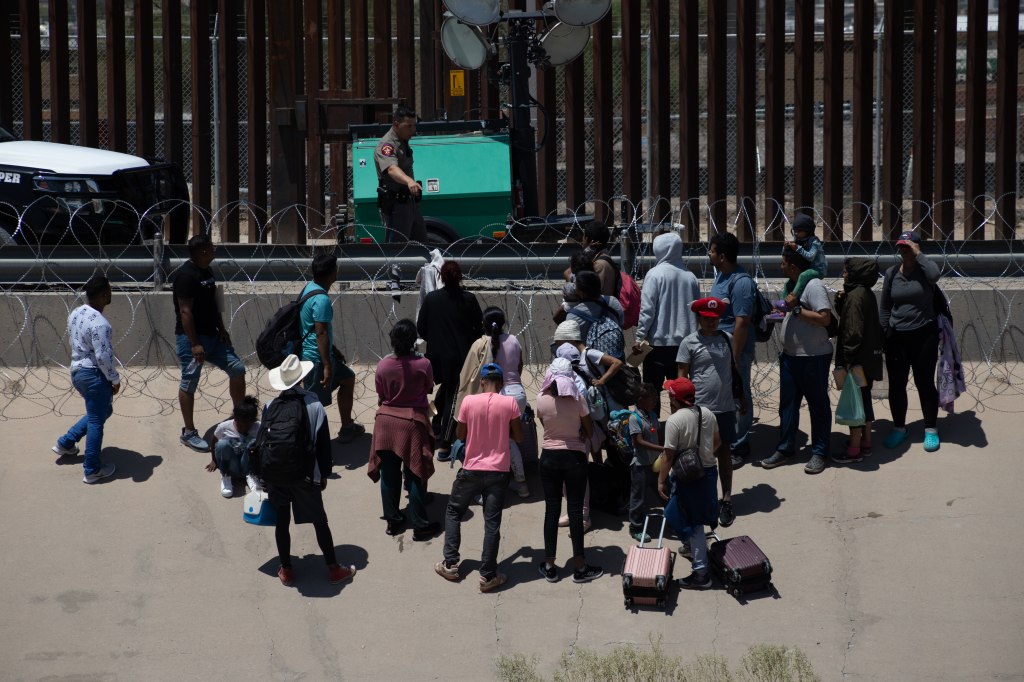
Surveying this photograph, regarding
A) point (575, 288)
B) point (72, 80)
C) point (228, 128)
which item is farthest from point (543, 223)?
point (72, 80)

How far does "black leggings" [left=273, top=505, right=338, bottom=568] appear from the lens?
24.1 ft

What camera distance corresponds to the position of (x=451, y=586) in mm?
7504

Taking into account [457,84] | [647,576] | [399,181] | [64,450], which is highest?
[457,84]

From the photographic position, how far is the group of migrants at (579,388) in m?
7.31

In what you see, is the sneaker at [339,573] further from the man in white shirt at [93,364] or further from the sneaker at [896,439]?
the sneaker at [896,439]

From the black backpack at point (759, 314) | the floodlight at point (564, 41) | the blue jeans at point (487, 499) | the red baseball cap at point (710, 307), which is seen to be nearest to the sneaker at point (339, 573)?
the blue jeans at point (487, 499)

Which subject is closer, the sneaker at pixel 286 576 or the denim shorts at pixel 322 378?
the sneaker at pixel 286 576

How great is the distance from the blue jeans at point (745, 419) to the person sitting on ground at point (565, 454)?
68.4 inches

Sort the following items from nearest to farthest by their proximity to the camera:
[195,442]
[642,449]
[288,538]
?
1. [288,538]
2. [642,449]
3. [195,442]

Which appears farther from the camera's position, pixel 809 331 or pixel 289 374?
pixel 809 331

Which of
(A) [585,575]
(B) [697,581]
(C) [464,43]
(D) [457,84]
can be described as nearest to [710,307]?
(B) [697,581]

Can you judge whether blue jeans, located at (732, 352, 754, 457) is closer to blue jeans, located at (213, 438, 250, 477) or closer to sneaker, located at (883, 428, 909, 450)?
sneaker, located at (883, 428, 909, 450)

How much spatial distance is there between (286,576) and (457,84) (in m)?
8.22

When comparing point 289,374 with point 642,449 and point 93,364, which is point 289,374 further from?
point 642,449
